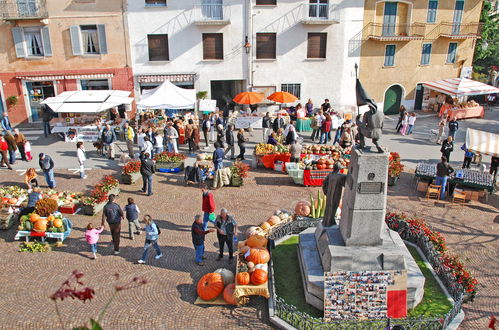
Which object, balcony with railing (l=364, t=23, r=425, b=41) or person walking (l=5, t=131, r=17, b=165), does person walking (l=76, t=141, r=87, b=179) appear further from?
balcony with railing (l=364, t=23, r=425, b=41)

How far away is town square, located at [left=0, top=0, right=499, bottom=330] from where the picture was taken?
927 cm

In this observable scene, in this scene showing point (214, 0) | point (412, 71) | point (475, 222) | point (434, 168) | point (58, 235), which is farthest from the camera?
point (412, 71)

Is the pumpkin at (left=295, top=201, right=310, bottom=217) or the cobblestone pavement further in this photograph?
the pumpkin at (left=295, top=201, right=310, bottom=217)

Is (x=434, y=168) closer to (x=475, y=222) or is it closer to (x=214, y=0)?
(x=475, y=222)

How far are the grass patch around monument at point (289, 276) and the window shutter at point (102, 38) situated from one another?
18.4 meters

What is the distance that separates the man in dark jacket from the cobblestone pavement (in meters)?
0.38

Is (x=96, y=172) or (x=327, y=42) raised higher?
(x=327, y=42)

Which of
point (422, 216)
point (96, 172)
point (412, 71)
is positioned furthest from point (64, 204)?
point (412, 71)

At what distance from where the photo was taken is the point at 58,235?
39.8 ft

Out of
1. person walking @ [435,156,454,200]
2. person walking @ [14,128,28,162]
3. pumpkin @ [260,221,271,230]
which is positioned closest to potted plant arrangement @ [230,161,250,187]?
pumpkin @ [260,221,271,230]

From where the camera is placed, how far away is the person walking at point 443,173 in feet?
49.4

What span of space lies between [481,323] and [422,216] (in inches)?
210

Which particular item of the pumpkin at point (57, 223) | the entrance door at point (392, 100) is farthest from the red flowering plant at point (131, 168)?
the entrance door at point (392, 100)

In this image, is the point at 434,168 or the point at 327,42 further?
the point at 327,42
